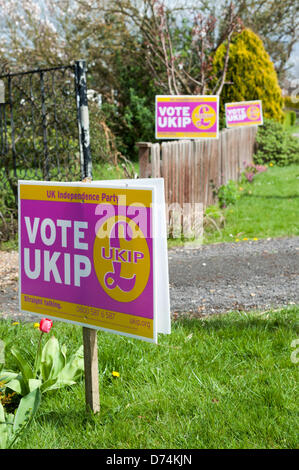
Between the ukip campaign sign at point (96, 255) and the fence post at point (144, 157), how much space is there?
14.9 feet

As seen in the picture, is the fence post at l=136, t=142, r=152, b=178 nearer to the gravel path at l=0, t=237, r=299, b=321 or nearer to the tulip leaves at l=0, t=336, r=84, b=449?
the gravel path at l=0, t=237, r=299, b=321

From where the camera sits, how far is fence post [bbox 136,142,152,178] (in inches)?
278

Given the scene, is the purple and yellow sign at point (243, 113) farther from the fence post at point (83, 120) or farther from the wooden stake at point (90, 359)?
the wooden stake at point (90, 359)

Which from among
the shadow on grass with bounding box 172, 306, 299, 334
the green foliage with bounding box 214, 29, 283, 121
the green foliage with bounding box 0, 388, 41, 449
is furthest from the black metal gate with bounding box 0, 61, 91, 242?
Result: the green foliage with bounding box 214, 29, 283, 121

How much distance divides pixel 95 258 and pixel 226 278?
124 inches

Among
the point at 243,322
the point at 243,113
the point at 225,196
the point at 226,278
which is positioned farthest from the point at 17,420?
the point at 243,113

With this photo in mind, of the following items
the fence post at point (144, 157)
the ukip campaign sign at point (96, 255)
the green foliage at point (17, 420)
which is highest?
the fence post at point (144, 157)

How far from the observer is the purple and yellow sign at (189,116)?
8.15 m

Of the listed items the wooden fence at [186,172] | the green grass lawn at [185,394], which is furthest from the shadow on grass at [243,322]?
the wooden fence at [186,172]

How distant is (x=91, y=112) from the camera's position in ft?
34.0

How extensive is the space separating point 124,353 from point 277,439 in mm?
1139

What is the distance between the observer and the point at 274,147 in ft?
49.4

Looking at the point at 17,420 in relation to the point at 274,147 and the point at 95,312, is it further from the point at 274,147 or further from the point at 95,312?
the point at 274,147
